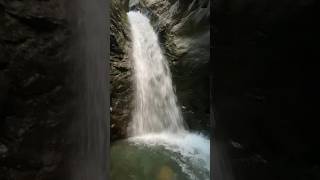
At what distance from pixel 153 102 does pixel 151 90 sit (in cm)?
44

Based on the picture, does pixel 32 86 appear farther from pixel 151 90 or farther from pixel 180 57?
pixel 180 57

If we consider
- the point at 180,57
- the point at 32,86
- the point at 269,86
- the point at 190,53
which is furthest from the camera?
the point at 180,57

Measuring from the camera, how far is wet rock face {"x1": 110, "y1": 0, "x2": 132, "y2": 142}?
31.9ft

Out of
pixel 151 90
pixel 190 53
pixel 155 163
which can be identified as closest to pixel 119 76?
pixel 151 90

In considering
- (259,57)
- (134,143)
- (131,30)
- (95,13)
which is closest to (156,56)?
(131,30)

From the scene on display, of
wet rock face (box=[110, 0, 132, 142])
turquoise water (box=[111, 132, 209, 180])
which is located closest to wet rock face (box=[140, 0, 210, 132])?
wet rock face (box=[110, 0, 132, 142])

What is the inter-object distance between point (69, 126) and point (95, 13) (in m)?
1.02

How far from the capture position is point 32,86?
161cm

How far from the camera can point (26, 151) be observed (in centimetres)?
159

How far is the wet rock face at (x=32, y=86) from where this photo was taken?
151 cm

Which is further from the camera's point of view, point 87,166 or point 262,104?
point 87,166

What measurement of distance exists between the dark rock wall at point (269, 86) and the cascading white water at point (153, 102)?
689 centimetres

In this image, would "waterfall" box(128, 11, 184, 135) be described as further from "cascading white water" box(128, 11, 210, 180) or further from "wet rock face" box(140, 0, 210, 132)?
"wet rock face" box(140, 0, 210, 132)

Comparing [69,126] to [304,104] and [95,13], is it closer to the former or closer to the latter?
[95,13]
